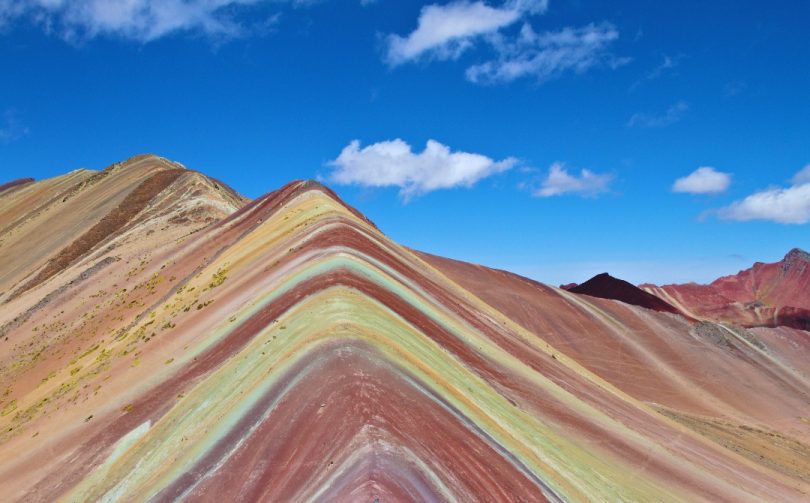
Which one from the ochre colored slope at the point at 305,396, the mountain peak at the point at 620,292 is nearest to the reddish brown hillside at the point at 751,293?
the mountain peak at the point at 620,292

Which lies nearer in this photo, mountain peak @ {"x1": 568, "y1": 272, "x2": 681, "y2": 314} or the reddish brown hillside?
mountain peak @ {"x1": 568, "y1": 272, "x2": 681, "y2": 314}

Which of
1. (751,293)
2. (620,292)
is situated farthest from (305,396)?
(751,293)

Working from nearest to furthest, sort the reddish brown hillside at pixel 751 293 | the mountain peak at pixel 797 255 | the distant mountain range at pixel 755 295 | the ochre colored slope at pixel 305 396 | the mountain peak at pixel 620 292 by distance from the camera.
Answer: the ochre colored slope at pixel 305 396, the mountain peak at pixel 620 292, the distant mountain range at pixel 755 295, the reddish brown hillside at pixel 751 293, the mountain peak at pixel 797 255

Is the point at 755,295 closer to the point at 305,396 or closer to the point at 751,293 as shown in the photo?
the point at 751,293

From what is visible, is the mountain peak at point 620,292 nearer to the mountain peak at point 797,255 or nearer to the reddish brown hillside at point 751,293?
the reddish brown hillside at point 751,293

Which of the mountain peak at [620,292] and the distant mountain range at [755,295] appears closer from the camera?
the mountain peak at [620,292]

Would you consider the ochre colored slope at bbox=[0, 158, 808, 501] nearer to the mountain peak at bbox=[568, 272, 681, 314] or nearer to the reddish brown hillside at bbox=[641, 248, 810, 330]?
the mountain peak at bbox=[568, 272, 681, 314]

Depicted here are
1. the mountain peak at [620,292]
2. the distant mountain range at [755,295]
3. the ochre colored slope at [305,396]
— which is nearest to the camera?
the ochre colored slope at [305,396]

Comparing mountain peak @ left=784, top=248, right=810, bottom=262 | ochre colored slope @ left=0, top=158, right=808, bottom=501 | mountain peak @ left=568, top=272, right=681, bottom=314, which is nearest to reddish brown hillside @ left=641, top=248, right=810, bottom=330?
mountain peak @ left=784, top=248, right=810, bottom=262
